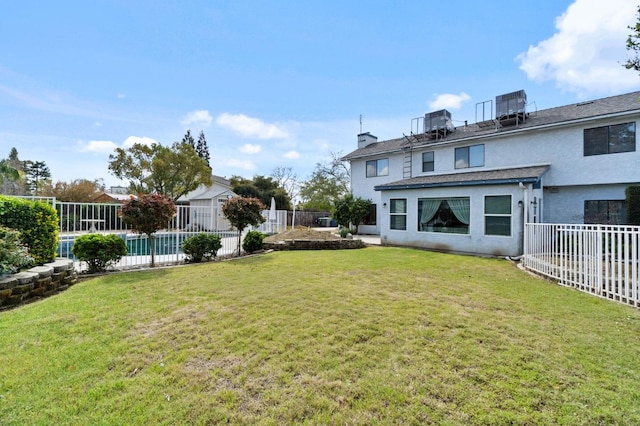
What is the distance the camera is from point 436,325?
4.41 metres

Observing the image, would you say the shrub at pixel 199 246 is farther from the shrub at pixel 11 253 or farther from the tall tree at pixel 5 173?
the tall tree at pixel 5 173

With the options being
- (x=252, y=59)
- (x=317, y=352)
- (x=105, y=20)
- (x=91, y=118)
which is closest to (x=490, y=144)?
(x=252, y=59)

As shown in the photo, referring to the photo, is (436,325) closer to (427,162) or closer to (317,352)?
(317,352)

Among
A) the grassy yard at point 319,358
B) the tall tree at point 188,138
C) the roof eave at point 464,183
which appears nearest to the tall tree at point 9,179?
the tall tree at point 188,138

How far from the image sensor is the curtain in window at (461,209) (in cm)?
1323

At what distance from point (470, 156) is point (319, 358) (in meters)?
17.7

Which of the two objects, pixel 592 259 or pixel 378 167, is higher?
pixel 378 167

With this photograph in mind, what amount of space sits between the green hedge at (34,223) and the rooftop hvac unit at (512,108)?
20.4 meters

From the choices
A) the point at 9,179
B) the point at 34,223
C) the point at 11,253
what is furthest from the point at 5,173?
the point at 11,253

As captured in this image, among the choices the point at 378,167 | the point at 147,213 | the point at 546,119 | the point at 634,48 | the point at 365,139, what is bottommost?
the point at 147,213

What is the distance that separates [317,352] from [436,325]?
6.30ft

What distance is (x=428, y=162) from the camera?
1964cm

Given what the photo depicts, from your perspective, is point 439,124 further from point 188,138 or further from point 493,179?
point 188,138

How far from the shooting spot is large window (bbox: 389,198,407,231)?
50.9 ft
